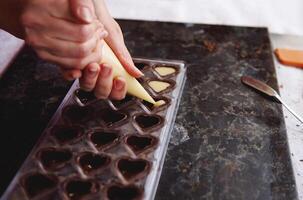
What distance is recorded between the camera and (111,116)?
3.92ft

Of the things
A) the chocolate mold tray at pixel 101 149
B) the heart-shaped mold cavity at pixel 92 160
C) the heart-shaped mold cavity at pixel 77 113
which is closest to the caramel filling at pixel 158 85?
the chocolate mold tray at pixel 101 149

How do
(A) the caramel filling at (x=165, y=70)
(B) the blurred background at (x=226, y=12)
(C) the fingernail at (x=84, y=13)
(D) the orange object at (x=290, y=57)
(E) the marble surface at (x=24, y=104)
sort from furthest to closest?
(B) the blurred background at (x=226, y=12), (D) the orange object at (x=290, y=57), (A) the caramel filling at (x=165, y=70), (E) the marble surface at (x=24, y=104), (C) the fingernail at (x=84, y=13)

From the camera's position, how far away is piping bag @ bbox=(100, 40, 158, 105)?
3.53 ft

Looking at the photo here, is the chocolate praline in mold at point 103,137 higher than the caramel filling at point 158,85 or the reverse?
the reverse

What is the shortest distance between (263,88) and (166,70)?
356 millimetres

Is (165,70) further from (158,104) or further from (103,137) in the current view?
(103,137)

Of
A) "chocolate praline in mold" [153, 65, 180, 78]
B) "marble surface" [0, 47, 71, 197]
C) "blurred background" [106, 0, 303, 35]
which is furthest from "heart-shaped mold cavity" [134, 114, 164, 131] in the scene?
"blurred background" [106, 0, 303, 35]

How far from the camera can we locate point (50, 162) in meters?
1.07

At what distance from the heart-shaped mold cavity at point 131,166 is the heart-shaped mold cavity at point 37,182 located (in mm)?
173

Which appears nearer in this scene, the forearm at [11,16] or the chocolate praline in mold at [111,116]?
the forearm at [11,16]

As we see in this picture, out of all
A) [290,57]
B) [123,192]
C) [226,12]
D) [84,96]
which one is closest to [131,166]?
[123,192]

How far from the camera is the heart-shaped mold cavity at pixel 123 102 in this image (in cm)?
122

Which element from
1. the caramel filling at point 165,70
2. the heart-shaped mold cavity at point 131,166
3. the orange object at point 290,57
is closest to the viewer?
the heart-shaped mold cavity at point 131,166

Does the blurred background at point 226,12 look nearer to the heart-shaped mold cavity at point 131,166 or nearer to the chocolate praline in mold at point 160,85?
the chocolate praline in mold at point 160,85
